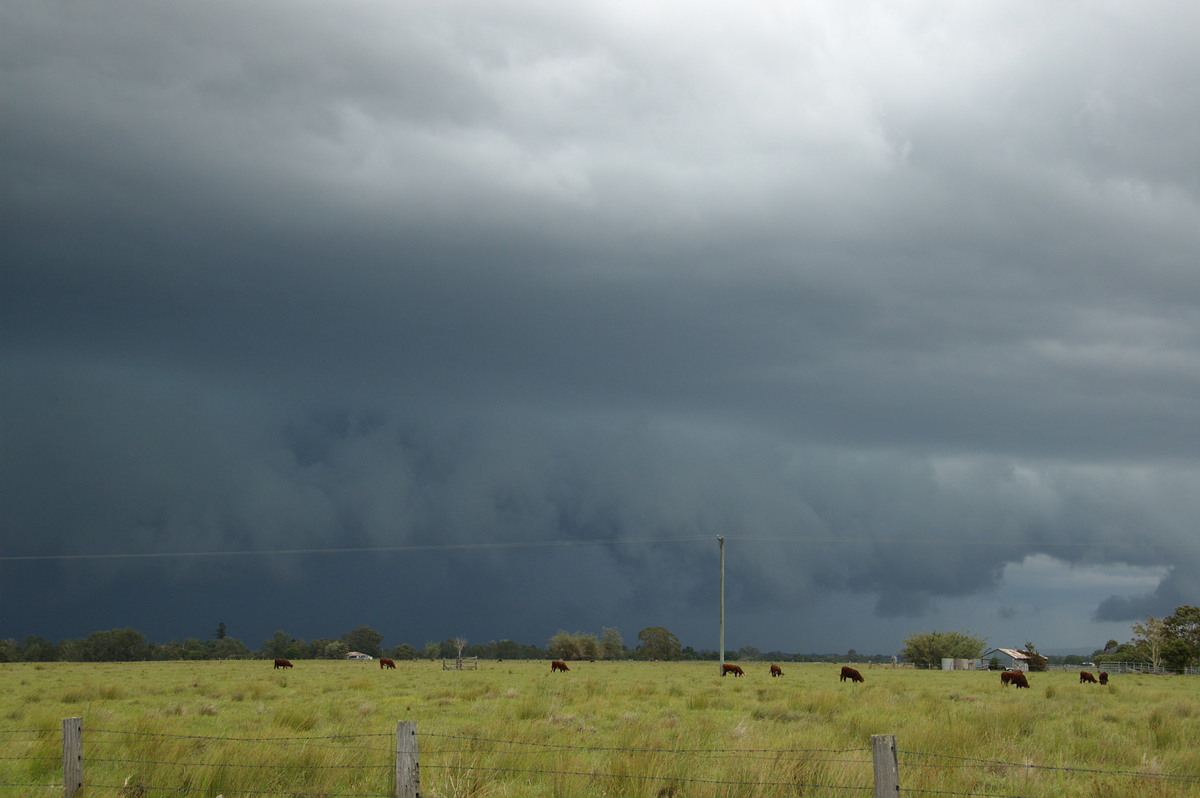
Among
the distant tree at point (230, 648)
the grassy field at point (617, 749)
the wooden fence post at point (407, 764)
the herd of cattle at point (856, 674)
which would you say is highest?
the wooden fence post at point (407, 764)

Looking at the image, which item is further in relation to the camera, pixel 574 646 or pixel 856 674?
pixel 574 646

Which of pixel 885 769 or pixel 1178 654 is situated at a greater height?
pixel 885 769

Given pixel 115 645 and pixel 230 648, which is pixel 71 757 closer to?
pixel 115 645

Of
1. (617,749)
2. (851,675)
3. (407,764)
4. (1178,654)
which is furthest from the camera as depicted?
(1178,654)

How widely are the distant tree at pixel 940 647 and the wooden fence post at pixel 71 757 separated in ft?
360

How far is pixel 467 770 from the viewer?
41.8 ft

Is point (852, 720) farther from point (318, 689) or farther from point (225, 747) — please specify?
point (318, 689)

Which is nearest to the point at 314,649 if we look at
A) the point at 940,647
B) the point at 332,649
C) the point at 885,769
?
the point at 332,649

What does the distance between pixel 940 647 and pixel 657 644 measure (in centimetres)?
5403

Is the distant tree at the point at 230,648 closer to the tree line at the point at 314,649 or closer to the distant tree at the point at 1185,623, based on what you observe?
the tree line at the point at 314,649

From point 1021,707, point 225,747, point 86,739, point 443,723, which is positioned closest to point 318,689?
point 443,723

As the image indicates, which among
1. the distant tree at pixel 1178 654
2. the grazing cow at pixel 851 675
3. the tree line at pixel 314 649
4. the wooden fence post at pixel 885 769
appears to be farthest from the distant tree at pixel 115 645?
the wooden fence post at pixel 885 769

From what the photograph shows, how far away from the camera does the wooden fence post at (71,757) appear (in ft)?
39.7

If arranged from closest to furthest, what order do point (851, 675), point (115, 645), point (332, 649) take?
point (851, 675), point (115, 645), point (332, 649)
